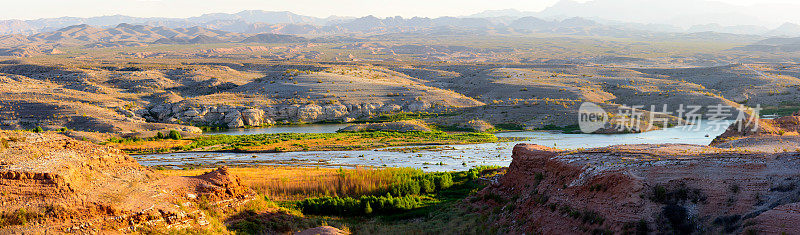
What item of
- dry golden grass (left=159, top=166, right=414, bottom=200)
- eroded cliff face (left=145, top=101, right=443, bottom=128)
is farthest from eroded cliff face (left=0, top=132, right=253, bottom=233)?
eroded cliff face (left=145, top=101, right=443, bottom=128)

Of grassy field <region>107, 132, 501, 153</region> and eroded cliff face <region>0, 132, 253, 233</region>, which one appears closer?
eroded cliff face <region>0, 132, 253, 233</region>

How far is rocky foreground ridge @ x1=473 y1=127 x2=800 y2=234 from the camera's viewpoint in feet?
46.7

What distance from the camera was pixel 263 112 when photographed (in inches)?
3027

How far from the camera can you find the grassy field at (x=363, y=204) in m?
20.9

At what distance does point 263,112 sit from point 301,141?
20525 mm

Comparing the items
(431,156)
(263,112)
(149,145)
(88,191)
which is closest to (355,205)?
(88,191)

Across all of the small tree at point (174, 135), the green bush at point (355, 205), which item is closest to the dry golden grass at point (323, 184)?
the green bush at point (355, 205)

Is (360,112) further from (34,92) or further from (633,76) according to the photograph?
(633,76)

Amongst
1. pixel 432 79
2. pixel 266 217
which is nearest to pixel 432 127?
pixel 432 79

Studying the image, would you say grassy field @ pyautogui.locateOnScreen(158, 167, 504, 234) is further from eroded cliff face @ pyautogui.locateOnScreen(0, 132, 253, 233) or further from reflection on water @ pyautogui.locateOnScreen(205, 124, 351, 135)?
reflection on water @ pyautogui.locateOnScreen(205, 124, 351, 135)

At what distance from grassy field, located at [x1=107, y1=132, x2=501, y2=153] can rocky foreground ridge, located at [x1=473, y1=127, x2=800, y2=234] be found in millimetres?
35452

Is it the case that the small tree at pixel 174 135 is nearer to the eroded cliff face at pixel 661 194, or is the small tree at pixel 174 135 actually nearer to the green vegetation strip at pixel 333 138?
the green vegetation strip at pixel 333 138

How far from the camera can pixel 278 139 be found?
59.3 m

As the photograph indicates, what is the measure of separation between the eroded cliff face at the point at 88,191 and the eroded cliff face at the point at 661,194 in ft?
33.5
